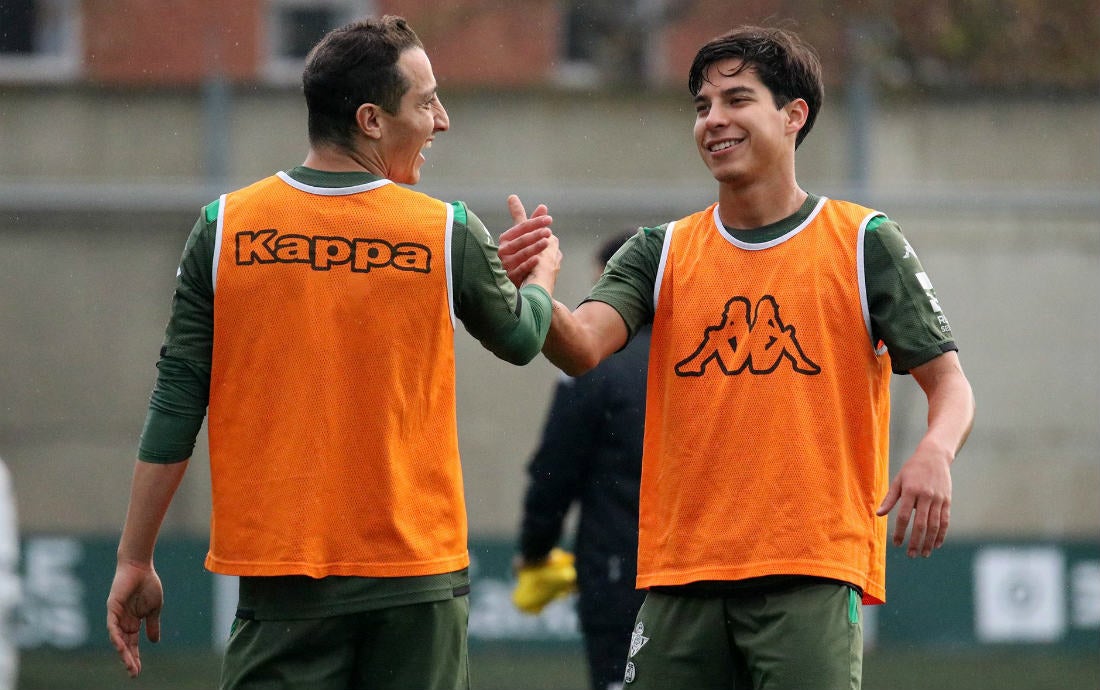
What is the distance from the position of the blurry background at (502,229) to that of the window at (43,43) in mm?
24

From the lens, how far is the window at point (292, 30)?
1198 centimetres

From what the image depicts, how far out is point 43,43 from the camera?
11898mm

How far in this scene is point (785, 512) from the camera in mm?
3471

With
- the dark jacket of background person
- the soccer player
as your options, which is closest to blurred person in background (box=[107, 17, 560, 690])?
the soccer player

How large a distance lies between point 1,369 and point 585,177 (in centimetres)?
416

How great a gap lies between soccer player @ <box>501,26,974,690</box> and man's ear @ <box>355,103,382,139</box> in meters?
0.40

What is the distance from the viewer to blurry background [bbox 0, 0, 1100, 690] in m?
9.91

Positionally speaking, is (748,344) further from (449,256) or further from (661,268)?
(449,256)

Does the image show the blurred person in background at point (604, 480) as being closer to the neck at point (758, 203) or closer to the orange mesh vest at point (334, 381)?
the neck at point (758, 203)

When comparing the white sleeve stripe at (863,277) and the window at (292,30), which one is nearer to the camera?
the white sleeve stripe at (863,277)

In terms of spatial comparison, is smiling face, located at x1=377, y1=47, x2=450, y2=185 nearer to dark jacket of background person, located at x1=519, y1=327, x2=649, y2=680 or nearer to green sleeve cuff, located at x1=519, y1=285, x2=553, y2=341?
green sleeve cuff, located at x1=519, y1=285, x2=553, y2=341

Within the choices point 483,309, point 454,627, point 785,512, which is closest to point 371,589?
point 454,627

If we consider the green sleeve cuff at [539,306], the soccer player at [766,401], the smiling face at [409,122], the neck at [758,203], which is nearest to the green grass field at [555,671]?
the soccer player at [766,401]

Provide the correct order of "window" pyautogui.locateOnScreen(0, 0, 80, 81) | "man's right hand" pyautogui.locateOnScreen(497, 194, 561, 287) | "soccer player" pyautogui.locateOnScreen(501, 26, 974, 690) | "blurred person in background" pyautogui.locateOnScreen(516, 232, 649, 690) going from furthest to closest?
"window" pyautogui.locateOnScreen(0, 0, 80, 81), "blurred person in background" pyautogui.locateOnScreen(516, 232, 649, 690), "man's right hand" pyautogui.locateOnScreen(497, 194, 561, 287), "soccer player" pyautogui.locateOnScreen(501, 26, 974, 690)
